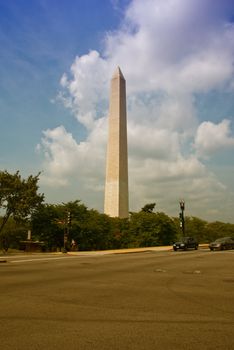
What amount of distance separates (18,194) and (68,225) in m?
6.88

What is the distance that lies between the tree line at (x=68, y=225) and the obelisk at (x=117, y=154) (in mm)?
2970

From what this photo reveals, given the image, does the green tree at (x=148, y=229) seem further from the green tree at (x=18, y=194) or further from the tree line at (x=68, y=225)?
the green tree at (x=18, y=194)

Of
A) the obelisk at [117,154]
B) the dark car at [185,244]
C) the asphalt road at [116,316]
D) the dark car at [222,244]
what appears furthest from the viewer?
the obelisk at [117,154]

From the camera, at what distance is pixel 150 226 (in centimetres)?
5759

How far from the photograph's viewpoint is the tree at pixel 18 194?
142ft

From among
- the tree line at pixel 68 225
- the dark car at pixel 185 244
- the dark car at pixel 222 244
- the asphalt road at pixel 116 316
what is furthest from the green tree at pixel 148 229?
the asphalt road at pixel 116 316

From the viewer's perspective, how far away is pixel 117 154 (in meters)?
55.5

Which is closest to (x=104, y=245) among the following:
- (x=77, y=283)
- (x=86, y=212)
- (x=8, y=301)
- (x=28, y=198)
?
(x=86, y=212)

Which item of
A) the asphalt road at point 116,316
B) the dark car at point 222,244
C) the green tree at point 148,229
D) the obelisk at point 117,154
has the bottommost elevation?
the asphalt road at point 116,316

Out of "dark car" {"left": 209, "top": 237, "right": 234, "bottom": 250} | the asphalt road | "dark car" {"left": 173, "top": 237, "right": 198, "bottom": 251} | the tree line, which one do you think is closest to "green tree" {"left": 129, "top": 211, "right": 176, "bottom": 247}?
the tree line

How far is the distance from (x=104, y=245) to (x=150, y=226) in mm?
7412

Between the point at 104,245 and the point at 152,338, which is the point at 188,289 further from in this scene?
the point at 104,245

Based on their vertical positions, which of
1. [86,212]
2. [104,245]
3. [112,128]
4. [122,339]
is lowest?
[122,339]

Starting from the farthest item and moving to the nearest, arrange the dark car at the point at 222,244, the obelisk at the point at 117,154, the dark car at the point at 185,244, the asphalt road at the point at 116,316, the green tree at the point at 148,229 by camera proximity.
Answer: the green tree at the point at 148,229
the obelisk at the point at 117,154
the dark car at the point at 185,244
the dark car at the point at 222,244
the asphalt road at the point at 116,316
